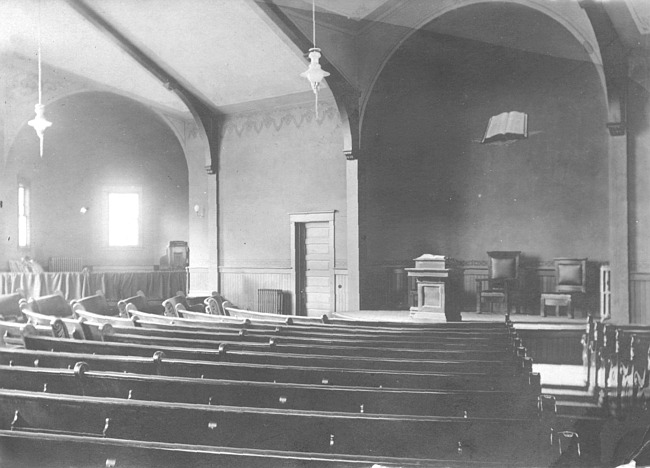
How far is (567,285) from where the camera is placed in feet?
28.3

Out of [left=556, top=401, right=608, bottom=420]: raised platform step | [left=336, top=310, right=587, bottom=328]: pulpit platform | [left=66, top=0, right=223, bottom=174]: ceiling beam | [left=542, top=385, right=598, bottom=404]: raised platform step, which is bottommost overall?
Result: [left=556, top=401, right=608, bottom=420]: raised platform step

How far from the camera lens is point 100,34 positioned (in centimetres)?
959

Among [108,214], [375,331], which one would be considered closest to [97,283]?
[108,214]

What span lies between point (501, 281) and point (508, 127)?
2490 mm

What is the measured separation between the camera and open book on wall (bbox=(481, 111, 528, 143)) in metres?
9.35

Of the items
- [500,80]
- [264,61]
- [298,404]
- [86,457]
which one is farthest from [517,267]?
[86,457]

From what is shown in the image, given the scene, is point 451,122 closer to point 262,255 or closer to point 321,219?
point 321,219

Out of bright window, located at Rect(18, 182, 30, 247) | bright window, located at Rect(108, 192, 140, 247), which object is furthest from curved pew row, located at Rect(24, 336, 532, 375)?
bright window, located at Rect(108, 192, 140, 247)

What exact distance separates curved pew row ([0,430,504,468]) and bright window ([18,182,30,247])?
1199 centimetres

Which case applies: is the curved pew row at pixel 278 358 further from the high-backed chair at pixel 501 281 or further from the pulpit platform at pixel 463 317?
the high-backed chair at pixel 501 281

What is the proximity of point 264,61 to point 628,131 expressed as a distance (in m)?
5.46

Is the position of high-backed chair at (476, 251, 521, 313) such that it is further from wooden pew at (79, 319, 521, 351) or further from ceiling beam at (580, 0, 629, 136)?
wooden pew at (79, 319, 521, 351)

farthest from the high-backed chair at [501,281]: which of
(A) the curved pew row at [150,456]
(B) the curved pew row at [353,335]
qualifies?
(A) the curved pew row at [150,456]

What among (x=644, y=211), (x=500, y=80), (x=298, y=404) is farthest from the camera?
(x=500, y=80)
